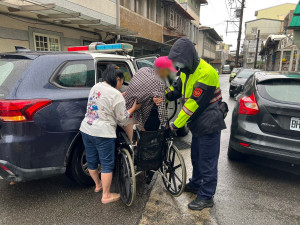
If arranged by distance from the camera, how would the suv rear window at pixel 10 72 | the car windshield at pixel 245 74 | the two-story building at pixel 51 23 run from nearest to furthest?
the suv rear window at pixel 10 72 → the two-story building at pixel 51 23 → the car windshield at pixel 245 74

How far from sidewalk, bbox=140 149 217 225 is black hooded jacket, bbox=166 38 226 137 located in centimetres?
85

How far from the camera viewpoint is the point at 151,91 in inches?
102

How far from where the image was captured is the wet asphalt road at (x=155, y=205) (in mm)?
2406

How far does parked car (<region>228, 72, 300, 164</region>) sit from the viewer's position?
9.60 ft

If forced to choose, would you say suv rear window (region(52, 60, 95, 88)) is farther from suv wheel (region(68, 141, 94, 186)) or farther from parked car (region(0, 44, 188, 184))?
suv wheel (region(68, 141, 94, 186))

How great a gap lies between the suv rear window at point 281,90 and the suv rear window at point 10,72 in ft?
9.88

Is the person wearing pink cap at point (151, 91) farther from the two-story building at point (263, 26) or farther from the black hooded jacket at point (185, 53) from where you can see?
the two-story building at point (263, 26)

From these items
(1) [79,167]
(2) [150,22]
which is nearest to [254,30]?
(2) [150,22]

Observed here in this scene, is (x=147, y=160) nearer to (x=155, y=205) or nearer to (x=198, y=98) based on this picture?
(x=155, y=205)

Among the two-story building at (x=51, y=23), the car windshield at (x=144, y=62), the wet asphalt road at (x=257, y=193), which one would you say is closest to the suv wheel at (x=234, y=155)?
the wet asphalt road at (x=257, y=193)

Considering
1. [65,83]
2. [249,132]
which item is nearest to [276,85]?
[249,132]

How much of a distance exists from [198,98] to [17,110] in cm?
178

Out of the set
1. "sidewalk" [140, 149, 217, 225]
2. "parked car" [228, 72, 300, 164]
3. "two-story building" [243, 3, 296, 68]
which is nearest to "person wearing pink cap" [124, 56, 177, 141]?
"sidewalk" [140, 149, 217, 225]

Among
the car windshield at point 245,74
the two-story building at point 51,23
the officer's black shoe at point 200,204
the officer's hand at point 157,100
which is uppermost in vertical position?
the two-story building at point 51,23
